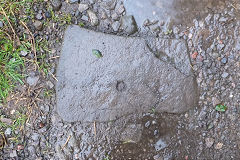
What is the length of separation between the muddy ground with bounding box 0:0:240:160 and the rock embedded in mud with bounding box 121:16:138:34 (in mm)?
29

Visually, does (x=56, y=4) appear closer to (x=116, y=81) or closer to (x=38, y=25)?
(x=38, y=25)

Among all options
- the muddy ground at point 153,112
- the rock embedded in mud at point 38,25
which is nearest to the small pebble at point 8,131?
the muddy ground at point 153,112

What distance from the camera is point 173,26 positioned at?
245 centimetres

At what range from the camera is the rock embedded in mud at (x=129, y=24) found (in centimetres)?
243

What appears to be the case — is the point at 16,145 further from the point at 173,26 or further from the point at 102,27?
the point at 173,26

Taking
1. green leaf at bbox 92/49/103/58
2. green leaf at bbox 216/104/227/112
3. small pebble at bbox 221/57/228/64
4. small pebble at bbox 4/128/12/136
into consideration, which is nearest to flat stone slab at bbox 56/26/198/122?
green leaf at bbox 92/49/103/58

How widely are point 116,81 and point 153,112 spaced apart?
1.43 ft

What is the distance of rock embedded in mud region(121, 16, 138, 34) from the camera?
95.7 inches

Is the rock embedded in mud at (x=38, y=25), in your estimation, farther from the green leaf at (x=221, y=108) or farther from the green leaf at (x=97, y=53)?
the green leaf at (x=221, y=108)

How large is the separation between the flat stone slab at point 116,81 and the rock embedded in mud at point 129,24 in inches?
3.5

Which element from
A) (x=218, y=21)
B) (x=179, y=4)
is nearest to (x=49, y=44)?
(x=179, y=4)

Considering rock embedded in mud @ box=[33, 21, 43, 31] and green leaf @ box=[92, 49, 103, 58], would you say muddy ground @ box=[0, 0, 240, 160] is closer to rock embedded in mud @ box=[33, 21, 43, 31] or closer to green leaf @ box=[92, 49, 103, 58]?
rock embedded in mud @ box=[33, 21, 43, 31]

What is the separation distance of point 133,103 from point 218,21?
1082mm

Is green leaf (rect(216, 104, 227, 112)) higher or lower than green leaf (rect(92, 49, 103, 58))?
lower
